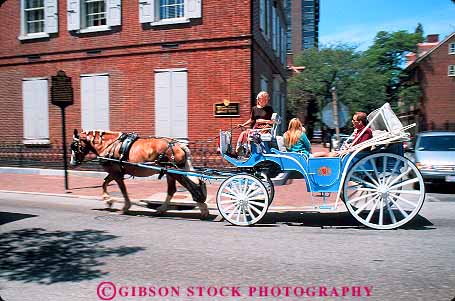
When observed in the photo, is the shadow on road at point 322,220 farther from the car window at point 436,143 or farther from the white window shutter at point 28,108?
the white window shutter at point 28,108

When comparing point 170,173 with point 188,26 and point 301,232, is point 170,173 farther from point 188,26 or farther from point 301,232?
point 188,26

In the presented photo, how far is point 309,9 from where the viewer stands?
3898 inches

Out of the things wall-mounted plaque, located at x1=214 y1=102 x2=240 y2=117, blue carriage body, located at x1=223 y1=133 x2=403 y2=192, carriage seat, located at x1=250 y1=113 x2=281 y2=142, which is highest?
wall-mounted plaque, located at x1=214 y1=102 x2=240 y2=117

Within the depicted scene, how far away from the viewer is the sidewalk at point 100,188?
9.74 metres

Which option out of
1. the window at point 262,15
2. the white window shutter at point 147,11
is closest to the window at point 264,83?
the window at point 262,15

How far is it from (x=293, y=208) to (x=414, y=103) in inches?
1495

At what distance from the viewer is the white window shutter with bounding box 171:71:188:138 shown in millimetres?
14289

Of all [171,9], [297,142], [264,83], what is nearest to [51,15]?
[171,9]

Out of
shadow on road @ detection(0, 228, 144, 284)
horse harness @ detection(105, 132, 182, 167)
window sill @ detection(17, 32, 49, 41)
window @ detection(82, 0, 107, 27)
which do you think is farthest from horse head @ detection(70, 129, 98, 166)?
window sill @ detection(17, 32, 49, 41)

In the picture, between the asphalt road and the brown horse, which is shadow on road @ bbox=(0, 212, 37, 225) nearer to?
the asphalt road

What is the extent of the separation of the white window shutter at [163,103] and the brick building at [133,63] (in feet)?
0.12

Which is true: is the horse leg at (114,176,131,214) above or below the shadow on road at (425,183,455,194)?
above

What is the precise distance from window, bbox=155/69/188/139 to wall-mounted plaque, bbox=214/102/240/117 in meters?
1.18

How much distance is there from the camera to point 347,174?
672cm
